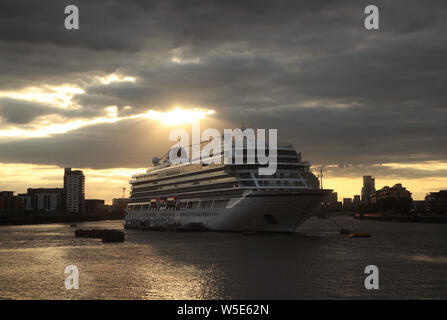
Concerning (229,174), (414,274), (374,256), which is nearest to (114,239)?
(229,174)

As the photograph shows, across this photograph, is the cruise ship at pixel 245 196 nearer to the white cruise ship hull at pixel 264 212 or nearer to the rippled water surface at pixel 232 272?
the white cruise ship hull at pixel 264 212

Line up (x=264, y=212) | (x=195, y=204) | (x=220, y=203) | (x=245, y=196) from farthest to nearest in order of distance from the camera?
(x=195, y=204)
(x=220, y=203)
(x=245, y=196)
(x=264, y=212)

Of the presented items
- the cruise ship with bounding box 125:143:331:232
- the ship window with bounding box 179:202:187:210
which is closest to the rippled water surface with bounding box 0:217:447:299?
the cruise ship with bounding box 125:143:331:232

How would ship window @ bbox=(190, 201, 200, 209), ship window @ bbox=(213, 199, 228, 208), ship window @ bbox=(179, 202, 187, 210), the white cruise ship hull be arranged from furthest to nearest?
ship window @ bbox=(179, 202, 187, 210) < ship window @ bbox=(190, 201, 200, 209) < ship window @ bbox=(213, 199, 228, 208) < the white cruise ship hull

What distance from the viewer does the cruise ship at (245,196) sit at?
81.2 m

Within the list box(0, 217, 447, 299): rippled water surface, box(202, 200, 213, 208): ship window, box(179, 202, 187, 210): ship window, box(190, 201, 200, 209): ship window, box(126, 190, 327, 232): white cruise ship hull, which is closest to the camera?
box(0, 217, 447, 299): rippled water surface

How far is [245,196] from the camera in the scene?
8356cm

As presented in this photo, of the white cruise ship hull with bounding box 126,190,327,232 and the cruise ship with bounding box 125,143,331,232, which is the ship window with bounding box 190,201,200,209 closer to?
the cruise ship with bounding box 125,143,331,232

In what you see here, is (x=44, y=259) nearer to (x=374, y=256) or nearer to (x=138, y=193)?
(x=374, y=256)

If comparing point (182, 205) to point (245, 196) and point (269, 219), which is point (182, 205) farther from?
point (269, 219)

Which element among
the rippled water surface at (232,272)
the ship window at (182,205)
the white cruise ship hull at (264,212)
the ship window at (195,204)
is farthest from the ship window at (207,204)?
the rippled water surface at (232,272)

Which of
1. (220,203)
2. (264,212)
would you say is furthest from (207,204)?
(264,212)

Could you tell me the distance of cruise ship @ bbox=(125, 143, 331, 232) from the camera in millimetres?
81250
